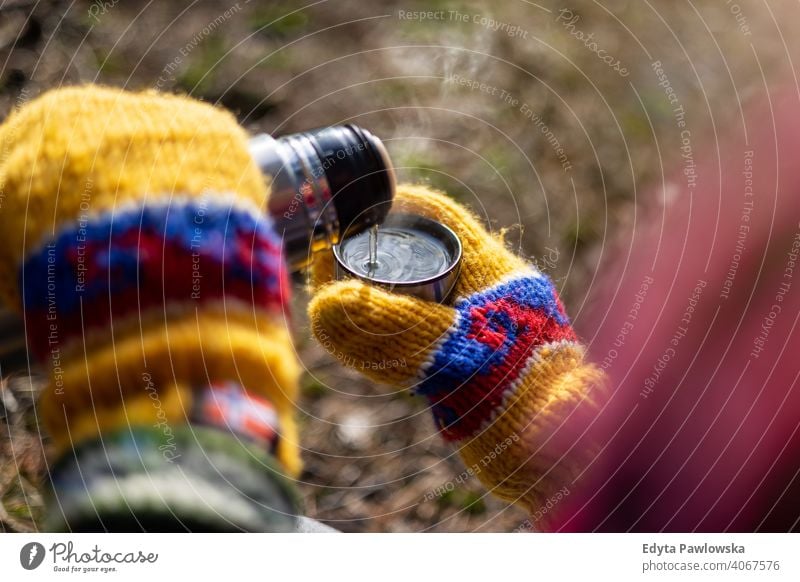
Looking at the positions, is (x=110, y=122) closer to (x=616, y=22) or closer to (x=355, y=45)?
(x=355, y=45)

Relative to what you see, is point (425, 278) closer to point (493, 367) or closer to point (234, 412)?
point (493, 367)

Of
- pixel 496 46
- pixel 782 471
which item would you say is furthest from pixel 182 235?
pixel 496 46

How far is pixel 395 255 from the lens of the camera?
1.55 feet

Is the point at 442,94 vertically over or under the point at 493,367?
over

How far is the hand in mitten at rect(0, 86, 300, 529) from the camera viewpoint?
0.97 ft

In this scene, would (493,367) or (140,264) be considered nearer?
(140,264)

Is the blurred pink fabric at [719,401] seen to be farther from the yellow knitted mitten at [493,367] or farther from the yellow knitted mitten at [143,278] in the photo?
the yellow knitted mitten at [143,278]

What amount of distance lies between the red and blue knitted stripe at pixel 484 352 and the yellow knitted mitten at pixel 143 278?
5.8 inches

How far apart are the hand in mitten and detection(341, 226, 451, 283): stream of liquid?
12cm

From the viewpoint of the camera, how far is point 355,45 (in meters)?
0.89

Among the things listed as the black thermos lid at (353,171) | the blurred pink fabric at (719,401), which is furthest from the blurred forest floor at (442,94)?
the black thermos lid at (353,171)

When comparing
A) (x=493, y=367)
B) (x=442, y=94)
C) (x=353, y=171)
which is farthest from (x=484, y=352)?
(x=442, y=94)

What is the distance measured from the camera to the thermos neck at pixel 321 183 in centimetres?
38

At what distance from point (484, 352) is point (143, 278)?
8.7 inches
